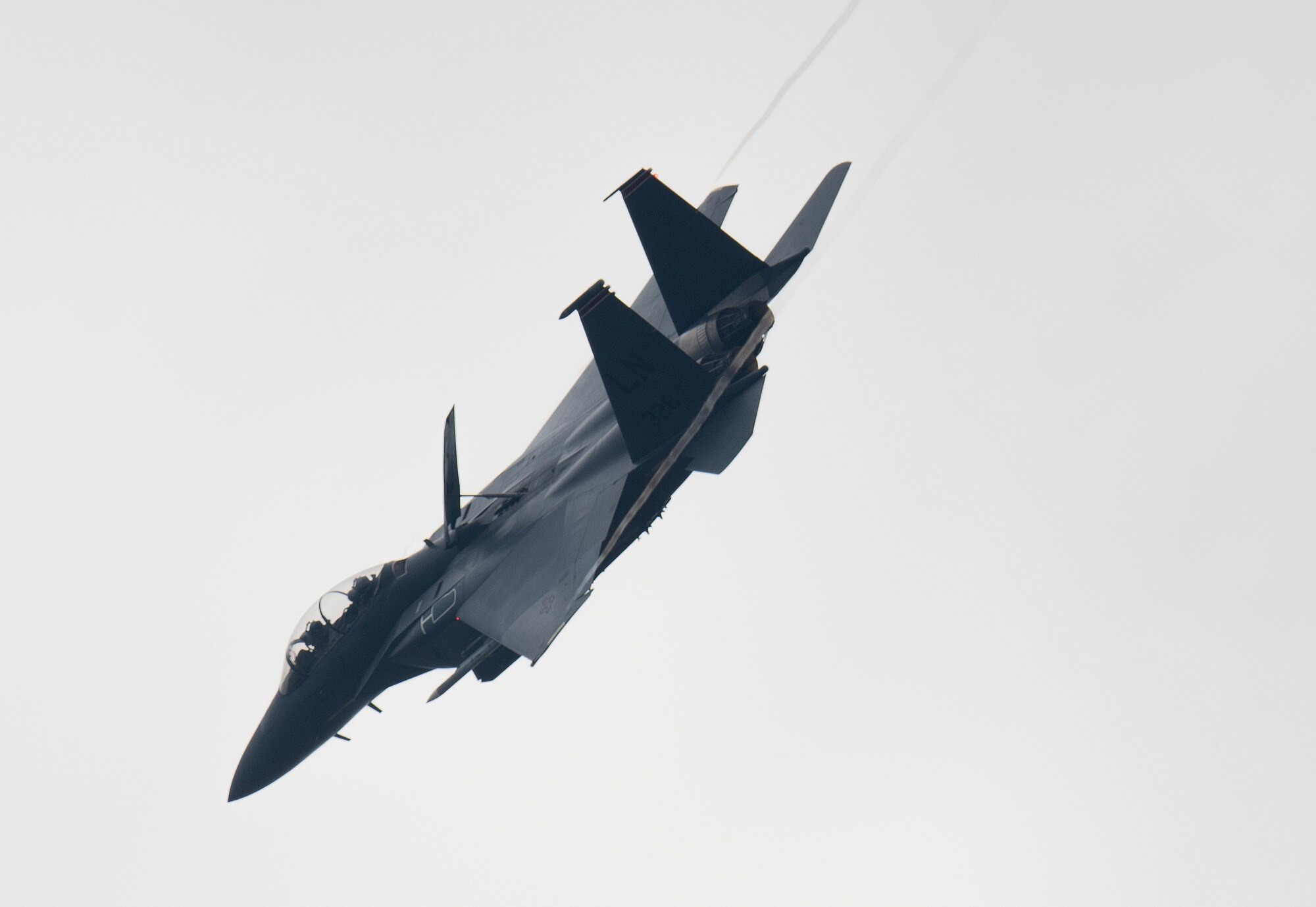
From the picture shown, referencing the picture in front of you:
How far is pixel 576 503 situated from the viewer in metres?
19.4

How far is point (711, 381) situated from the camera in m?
18.5

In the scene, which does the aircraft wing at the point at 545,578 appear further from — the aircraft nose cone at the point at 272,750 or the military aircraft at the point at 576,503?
the aircraft nose cone at the point at 272,750

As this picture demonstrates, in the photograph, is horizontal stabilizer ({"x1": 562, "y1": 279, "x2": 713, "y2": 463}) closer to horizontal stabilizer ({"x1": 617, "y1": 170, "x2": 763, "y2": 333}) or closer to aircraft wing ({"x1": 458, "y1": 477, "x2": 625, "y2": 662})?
horizontal stabilizer ({"x1": 617, "y1": 170, "x2": 763, "y2": 333})

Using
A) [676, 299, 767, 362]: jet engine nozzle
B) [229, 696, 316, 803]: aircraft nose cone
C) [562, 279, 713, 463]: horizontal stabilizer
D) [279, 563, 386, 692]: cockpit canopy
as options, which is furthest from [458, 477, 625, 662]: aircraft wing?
[229, 696, 316, 803]: aircraft nose cone

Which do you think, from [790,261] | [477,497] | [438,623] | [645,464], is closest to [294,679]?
[438,623]

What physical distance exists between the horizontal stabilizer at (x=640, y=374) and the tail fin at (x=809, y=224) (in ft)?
4.87

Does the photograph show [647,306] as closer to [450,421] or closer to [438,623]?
[450,421]

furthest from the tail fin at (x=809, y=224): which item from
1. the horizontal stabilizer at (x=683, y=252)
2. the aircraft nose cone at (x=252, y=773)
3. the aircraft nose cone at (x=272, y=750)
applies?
the aircraft nose cone at (x=252, y=773)

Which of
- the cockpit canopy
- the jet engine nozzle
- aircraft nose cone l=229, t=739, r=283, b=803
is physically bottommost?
aircraft nose cone l=229, t=739, r=283, b=803

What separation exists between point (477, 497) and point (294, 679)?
4.37 meters

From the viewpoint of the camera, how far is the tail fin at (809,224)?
62.6 feet

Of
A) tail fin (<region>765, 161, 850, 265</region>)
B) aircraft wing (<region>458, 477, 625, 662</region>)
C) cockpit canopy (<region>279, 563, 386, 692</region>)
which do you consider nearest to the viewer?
aircraft wing (<region>458, 477, 625, 662</region>)

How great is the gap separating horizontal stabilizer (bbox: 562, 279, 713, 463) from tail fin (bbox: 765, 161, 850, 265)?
148 centimetres

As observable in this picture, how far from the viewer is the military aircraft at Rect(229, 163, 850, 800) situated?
1812cm
